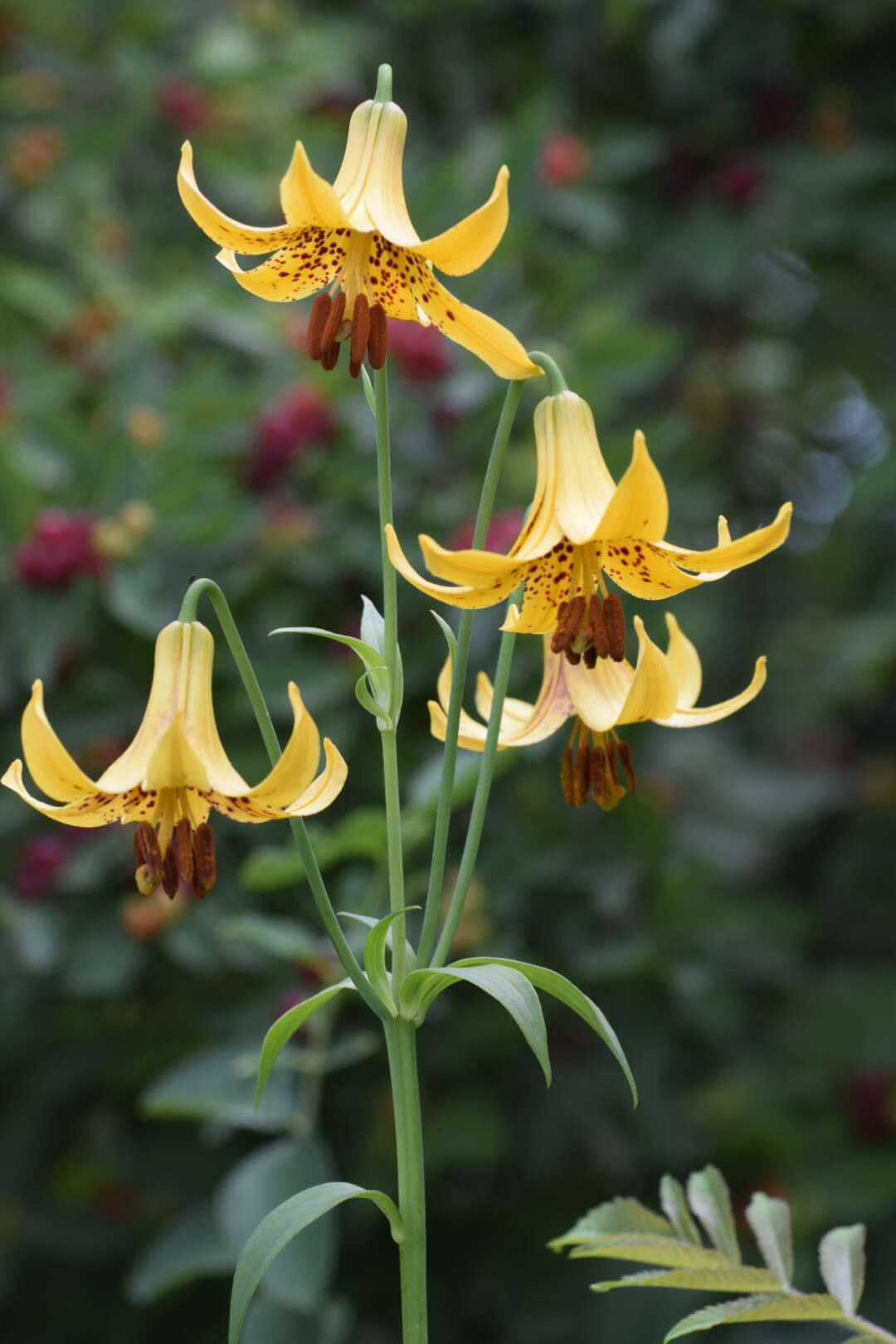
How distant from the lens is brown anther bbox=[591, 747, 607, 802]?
0.87 m

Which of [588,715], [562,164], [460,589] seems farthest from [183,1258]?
[562,164]

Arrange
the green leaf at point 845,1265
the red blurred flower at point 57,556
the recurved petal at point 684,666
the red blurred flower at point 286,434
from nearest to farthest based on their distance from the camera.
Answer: the green leaf at point 845,1265 → the recurved petal at point 684,666 → the red blurred flower at point 57,556 → the red blurred flower at point 286,434

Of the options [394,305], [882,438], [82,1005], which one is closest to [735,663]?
[882,438]

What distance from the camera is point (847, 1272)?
79 cm

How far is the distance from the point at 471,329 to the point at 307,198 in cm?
11

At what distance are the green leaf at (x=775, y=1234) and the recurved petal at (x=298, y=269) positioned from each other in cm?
60

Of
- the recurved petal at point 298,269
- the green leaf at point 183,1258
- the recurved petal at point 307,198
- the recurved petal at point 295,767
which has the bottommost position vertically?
the green leaf at point 183,1258

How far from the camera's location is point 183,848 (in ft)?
2.61

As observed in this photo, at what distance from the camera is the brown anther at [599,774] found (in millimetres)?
870

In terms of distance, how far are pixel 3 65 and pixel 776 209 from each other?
4.50 ft

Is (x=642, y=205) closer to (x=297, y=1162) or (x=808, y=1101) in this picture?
(x=808, y=1101)

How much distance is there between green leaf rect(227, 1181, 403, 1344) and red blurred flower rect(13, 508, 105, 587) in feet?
3.39

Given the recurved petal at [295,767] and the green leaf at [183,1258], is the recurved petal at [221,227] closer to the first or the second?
the recurved petal at [295,767]

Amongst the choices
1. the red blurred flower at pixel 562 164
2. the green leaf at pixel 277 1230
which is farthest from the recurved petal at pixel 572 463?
the red blurred flower at pixel 562 164
